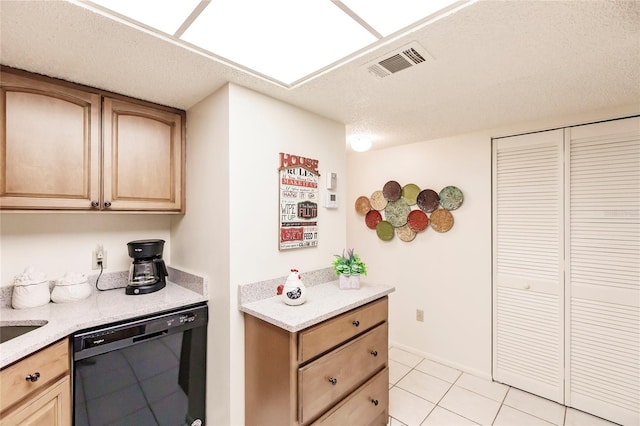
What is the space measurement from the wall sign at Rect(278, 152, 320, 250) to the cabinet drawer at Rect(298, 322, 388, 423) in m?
0.72

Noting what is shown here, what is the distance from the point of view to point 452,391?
242 cm

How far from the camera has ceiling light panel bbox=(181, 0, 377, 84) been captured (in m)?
1.17

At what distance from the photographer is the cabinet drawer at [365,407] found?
5.25 feet

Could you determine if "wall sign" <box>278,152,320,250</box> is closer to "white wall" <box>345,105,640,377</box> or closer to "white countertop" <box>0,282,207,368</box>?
"white countertop" <box>0,282,207,368</box>

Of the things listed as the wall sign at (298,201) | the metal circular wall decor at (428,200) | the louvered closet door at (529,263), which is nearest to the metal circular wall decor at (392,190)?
the metal circular wall decor at (428,200)

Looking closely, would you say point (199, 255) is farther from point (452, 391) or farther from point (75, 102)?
point (452, 391)

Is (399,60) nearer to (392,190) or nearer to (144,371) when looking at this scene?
(392,190)

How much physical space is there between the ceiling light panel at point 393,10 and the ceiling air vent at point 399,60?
0.14 metres

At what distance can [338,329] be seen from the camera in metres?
1.63

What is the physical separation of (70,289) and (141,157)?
0.88m

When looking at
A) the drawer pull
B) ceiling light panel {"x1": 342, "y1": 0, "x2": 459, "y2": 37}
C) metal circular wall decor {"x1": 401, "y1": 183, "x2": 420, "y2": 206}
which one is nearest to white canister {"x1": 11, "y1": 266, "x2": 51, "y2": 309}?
the drawer pull

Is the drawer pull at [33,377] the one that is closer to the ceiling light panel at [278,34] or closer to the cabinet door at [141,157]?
the cabinet door at [141,157]

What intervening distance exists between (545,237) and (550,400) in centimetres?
127

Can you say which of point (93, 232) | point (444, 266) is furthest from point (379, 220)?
point (93, 232)
